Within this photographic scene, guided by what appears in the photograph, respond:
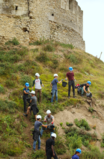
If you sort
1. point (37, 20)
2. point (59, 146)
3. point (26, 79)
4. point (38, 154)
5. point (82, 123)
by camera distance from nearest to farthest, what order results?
point (38, 154)
point (59, 146)
point (82, 123)
point (26, 79)
point (37, 20)

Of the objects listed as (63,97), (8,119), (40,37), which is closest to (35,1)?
(40,37)

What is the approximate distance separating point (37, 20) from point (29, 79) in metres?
7.78

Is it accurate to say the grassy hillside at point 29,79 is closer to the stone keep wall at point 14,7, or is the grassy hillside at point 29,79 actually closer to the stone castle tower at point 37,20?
the stone castle tower at point 37,20

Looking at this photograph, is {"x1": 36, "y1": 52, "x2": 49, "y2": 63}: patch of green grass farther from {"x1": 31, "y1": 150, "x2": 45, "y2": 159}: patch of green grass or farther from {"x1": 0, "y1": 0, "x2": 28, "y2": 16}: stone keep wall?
{"x1": 31, "y1": 150, "x2": 45, "y2": 159}: patch of green grass

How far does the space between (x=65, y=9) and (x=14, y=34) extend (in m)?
7.44

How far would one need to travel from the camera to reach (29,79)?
40.0 ft

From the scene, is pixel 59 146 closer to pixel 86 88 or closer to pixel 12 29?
pixel 86 88

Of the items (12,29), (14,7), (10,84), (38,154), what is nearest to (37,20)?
(14,7)

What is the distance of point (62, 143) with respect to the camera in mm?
7652

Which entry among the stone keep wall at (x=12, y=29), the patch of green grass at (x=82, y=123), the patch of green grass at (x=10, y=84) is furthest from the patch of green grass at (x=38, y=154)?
the stone keep wall at (x=12, y=29)

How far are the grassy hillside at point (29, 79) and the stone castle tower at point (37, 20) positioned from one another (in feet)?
2.95

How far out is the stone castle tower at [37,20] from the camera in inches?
656

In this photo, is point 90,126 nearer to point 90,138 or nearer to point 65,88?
point 90,138

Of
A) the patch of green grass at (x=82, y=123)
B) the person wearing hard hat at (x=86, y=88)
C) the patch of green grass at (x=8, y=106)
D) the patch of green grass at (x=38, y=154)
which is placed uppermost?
the person wearing hard hat at (x=86, y=88)
